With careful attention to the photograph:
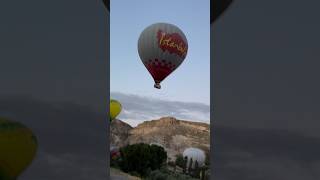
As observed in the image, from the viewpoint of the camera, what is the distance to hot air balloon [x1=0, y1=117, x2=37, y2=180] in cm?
953

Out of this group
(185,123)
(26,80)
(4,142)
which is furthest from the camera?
(185,123)

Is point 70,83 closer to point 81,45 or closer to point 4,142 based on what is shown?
point 81,45

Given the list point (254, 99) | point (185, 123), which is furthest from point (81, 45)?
point (185, 123)

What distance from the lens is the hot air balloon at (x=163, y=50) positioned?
2091cm

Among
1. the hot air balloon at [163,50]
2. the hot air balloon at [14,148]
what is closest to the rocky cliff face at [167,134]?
the hot air balloon at [163,50]

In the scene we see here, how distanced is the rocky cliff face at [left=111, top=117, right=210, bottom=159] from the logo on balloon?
111 ft

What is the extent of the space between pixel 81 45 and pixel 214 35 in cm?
258

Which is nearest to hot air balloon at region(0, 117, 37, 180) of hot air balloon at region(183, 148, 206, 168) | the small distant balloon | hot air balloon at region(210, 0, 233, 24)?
the small distant balloon

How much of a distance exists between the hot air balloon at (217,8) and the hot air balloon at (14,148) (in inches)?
161

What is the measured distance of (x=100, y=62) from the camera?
1110 centimetres

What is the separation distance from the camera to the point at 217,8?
11.1m

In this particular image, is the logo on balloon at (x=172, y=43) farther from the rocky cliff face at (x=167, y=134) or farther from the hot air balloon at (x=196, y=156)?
the rocky cliff face at (x=167, y=134)

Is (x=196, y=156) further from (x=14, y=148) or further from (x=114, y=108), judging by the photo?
(x=14, y=148)

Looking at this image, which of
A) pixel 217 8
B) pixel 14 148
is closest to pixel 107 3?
pixel 217 8
